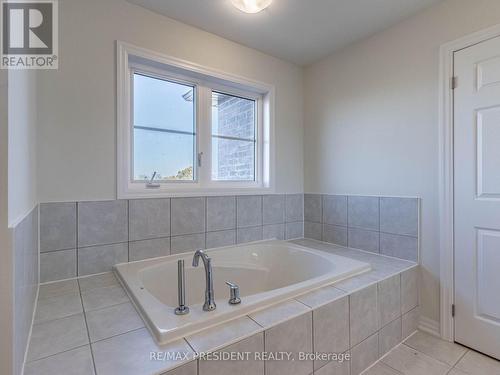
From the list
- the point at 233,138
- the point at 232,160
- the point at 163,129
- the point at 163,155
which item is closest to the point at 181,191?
the point at 163,155

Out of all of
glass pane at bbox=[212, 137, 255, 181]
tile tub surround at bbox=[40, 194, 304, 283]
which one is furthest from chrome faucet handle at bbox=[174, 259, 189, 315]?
glass pane at bbox=[212, 137, 255, 181]

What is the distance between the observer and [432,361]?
4.96 feet

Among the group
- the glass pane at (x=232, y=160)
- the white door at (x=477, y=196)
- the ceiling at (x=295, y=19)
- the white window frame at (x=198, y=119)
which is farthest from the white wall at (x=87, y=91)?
the white door at (x=477, y=196)

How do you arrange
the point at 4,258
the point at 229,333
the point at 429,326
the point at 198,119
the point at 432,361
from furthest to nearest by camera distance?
the point at 198,119
the point at 429,326
the point at 432,361
the point at 229,333
the point at 4,258

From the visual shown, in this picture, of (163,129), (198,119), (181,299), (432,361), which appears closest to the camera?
(181,299)

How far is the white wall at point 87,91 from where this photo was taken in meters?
1.54

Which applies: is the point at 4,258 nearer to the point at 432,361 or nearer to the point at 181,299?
the point at 181,299

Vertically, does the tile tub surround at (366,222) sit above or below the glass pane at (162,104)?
below

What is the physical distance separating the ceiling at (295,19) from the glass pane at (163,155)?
891 millimetres

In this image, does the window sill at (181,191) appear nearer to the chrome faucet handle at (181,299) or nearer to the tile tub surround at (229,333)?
the tile tub surround at (229,333)

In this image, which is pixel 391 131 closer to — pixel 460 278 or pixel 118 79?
pixel 460 278

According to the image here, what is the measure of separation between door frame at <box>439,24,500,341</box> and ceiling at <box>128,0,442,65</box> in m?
0.47

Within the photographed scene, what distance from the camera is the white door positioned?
1.52m

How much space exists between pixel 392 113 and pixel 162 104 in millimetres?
1834
